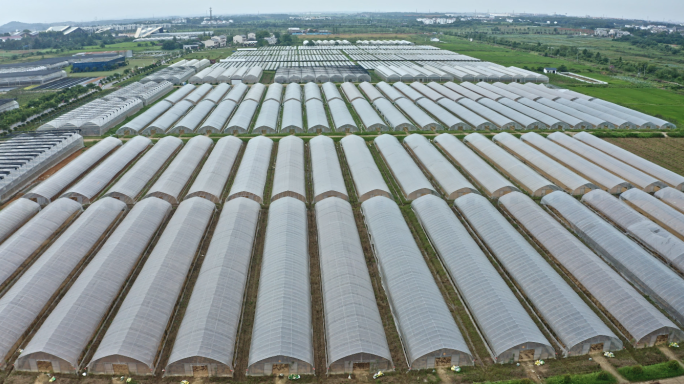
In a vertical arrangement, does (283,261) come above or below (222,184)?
below

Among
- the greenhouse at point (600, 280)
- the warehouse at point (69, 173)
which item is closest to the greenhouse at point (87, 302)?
the warehouse at point (69, 173)

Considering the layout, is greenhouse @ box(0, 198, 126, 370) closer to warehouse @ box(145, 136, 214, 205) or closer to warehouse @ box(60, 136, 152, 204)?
warehouse @ box(145, 136, 214, 205)

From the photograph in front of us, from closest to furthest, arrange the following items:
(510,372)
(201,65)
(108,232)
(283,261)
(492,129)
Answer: (510,372)
(283,261)
(108,232)
(492,129)
(201,65)

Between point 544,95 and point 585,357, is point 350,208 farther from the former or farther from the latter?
point 544,95

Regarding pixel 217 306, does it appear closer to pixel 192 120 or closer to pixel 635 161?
pixel 192 120

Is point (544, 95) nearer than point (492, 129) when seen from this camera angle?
No

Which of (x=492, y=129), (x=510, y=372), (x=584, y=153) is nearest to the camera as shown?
(x=510, y=372)

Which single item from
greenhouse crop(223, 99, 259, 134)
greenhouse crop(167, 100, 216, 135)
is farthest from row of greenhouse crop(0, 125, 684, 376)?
greenhouse crop(223, 99, 259, 134)

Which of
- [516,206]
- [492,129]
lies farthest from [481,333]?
[492,129]
